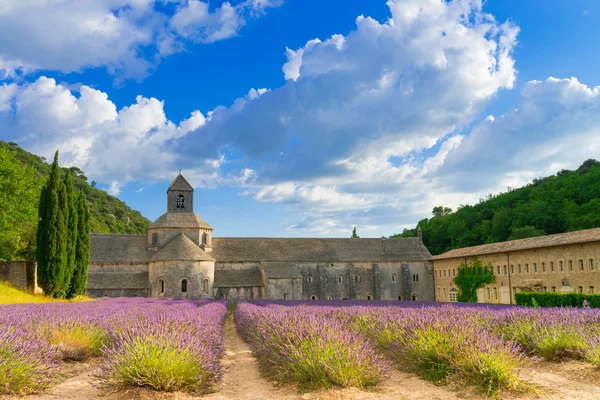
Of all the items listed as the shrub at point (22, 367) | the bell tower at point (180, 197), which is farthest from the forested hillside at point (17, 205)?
the shrub at point (22, 367)

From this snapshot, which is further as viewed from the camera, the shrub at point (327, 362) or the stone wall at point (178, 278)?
the stone wall at point (178, 278)

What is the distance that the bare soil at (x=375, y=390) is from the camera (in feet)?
20.9

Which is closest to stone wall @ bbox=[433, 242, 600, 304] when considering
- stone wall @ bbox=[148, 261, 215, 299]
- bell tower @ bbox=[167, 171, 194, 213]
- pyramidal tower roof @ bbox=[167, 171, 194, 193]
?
stone wall @ bbox=[148, 261, 215, 299]

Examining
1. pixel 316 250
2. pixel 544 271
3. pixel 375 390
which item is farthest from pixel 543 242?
pixel 375 390

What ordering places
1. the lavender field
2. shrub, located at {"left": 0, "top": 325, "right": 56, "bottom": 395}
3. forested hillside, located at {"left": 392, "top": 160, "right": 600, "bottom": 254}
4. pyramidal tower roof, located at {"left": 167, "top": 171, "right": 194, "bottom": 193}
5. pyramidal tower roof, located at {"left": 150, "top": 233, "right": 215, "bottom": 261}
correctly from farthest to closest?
forested hillside, located at {"left": 392, "top": 160, "right": 600, "bottom": 254} < pyramidal tower roof, located at {"left": 167, "top": 171, "right": 194, "bottom": 193} < pyramidal tower roof, located at {"left": 150, "top": 233, "right": 215, "bottom": 261} < the lavender field < shrub, located at {"left": 0, "top": 325, "right": 56, "bottom": 395}

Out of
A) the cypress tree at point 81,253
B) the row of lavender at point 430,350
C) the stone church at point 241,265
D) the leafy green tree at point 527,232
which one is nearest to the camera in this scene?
the row of lavender at point 430,350

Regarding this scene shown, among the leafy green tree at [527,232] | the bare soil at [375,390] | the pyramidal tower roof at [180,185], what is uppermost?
the pyramidal tower roof at [180,185]

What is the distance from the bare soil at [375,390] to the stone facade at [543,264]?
841 inches

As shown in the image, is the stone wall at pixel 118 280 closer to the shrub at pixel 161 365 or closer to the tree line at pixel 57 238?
the tree line at pixel 57 238

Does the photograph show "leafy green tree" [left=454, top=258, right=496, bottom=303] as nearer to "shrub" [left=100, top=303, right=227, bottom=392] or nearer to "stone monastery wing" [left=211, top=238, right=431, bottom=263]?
"stone monastery wing" [left=211, top=238, right=431, bottom=263]

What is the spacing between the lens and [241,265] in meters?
46.0

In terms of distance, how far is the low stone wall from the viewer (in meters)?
29.2

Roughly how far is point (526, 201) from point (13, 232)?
61.7 meters

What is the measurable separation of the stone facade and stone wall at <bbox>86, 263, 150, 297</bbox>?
28.4m
